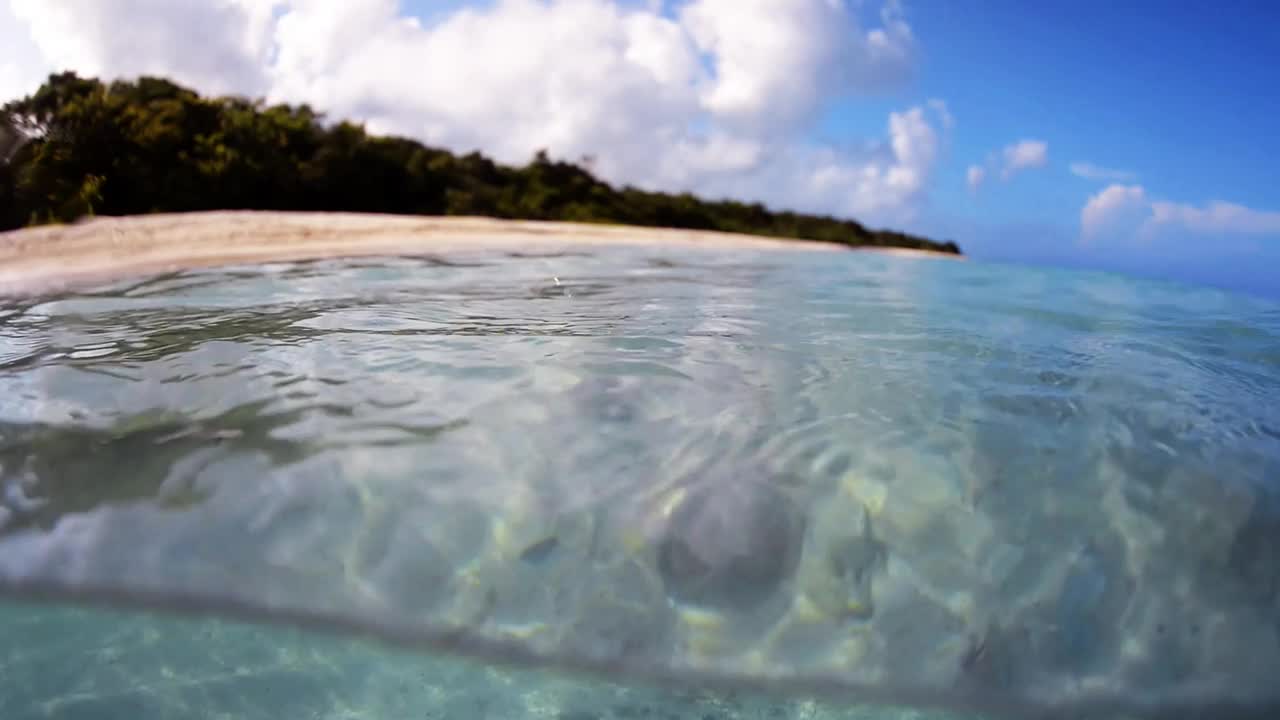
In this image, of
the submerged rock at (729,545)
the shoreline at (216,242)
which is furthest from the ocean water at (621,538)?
the shoreline at (216,242)

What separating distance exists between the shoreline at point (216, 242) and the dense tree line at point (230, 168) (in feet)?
5.42

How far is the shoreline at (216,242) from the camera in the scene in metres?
6.29

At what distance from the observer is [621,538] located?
2.00 meters

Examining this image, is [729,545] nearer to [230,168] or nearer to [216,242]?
[216,242]

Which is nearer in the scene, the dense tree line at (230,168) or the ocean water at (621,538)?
the ocean water at (621,538)

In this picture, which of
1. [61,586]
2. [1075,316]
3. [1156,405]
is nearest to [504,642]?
[61,586]

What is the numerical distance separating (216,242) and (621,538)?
7575mm

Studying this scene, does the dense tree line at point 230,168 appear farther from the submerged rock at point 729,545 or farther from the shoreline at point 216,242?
the submerged rock at point 729,545

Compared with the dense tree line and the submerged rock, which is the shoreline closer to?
the dense tree line

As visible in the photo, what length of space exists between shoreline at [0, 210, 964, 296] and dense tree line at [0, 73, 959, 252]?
165cm

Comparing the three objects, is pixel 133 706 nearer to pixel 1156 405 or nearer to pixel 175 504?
pixel 175 504

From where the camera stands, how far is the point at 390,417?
249cm

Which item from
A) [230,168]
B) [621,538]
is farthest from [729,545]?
[230,168]

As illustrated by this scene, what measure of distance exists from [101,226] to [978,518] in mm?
8596
